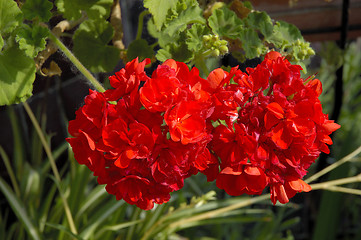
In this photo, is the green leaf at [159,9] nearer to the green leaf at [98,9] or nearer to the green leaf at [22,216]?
the green leaf at [98,9]

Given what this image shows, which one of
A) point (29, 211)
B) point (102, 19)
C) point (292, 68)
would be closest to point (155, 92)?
point (292, 68)

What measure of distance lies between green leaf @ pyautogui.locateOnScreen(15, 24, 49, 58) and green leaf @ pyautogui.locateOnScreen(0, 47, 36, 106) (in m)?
0.03

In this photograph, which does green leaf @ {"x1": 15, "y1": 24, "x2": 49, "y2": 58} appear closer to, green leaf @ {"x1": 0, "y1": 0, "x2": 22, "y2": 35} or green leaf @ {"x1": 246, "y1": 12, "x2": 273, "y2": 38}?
green leaf @ {"x1": 0, "y1": 0, "x2": 22, "y2": 35}

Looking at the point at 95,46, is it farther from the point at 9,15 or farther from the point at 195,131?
the point at 195,131

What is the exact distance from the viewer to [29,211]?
1.12 metres

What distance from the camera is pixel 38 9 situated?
1.84 feet

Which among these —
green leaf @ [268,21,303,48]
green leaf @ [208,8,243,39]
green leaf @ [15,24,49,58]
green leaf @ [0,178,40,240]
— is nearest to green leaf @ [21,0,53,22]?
green leaf @ [15,24,49,58]

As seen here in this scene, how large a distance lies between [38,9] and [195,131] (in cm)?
28

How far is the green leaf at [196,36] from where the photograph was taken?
59 centimetres

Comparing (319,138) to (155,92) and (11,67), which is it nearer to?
(155,92)

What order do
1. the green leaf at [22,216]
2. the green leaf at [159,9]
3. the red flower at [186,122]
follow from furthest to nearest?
the green leaf at [22,216]
the green leaf at [159,9]
the red flower at [186,122]

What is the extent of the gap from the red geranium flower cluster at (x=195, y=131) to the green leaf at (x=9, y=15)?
0.16 metres

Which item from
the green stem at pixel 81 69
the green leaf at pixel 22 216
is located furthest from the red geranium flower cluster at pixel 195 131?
the green leaf at pixel 22 216

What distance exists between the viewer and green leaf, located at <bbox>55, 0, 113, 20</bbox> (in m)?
0.59
